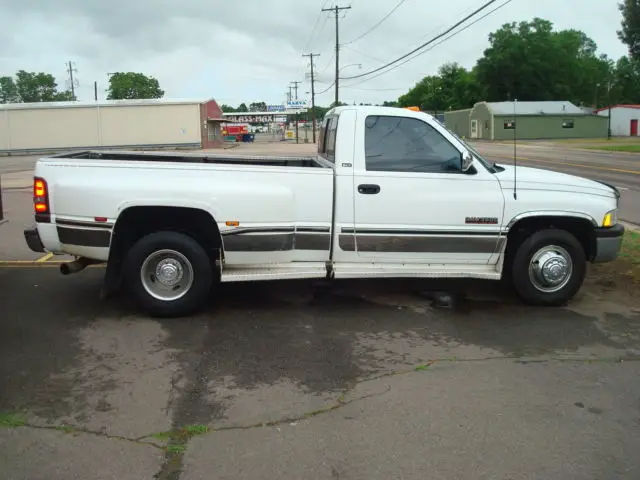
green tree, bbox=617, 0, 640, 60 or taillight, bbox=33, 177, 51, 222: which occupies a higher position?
green tree, bbox=617, 0, 640, 60

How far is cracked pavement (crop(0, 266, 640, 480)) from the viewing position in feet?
11.3

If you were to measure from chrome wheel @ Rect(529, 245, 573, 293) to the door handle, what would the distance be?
1.71 meters

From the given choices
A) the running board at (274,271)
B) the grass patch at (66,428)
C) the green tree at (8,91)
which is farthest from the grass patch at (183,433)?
the green tree at (8,91)

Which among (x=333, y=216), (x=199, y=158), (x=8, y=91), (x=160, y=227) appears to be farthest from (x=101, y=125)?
(x=8, y=91)

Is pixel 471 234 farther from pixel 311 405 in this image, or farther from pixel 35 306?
pixel 35 306

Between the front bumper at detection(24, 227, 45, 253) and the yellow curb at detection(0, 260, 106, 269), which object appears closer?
the front bumper at detection(24, 227, 45, 253)

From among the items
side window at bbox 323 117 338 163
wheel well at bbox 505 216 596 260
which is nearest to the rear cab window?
side window at bbox 323 117 338 163

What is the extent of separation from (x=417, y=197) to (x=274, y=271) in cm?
149

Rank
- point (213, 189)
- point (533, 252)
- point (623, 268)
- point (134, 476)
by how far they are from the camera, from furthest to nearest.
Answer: point (623, 268), point (533, 252), point (213, 189), point (134, 476)

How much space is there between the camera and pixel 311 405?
13.6 ft

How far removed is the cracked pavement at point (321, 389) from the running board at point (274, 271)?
0.41 m

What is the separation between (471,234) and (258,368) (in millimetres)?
2472

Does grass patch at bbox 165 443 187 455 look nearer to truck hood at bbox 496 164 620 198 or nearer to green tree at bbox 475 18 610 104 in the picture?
truck hood at bbox 496 164 620 198

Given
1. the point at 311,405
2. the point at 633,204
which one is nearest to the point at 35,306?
the point at 311,405
